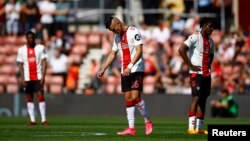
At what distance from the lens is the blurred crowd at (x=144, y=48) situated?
109 ft

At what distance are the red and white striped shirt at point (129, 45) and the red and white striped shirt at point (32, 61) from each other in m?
5.70

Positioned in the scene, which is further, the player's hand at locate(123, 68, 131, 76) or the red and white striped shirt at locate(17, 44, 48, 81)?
the red and white striped shirt at locate(17, 44, 48, 81)

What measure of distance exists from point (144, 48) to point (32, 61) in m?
9.73

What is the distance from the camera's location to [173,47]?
34531 mm

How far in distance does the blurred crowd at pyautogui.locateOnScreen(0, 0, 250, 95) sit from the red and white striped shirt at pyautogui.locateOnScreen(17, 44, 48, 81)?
863cm

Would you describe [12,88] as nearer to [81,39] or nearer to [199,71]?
[81,39]

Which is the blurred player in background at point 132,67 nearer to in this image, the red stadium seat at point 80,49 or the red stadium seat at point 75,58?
the red stadium seat at point 75,58

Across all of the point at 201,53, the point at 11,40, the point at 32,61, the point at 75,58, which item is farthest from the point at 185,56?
the point at 11,40

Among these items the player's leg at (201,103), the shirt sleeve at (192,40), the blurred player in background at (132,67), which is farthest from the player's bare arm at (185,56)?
the blurred player in background at (132,67)

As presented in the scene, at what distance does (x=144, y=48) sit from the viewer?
113 feet

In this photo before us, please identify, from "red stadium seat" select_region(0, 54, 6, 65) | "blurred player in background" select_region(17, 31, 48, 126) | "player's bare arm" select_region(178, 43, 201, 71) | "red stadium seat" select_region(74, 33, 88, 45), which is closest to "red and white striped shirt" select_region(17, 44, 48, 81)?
"blurred player in background" select_region(17, 31, 48, 126)

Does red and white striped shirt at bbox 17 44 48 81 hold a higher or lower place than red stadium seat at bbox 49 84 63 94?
higher

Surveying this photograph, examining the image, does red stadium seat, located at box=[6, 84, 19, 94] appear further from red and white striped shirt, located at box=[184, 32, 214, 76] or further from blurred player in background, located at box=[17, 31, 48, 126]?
red and white striped shirt, located at box=[184, 32, 214, 76]

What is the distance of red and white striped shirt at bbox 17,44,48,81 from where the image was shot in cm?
2509
